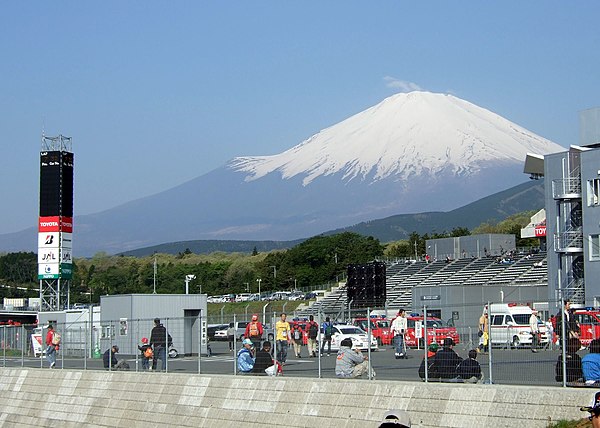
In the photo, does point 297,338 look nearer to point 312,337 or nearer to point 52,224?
point 312,337

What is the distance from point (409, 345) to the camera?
19.1 m

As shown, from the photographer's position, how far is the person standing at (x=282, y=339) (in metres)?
23.6

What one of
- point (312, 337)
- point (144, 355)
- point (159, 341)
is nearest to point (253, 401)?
point (159, 341)

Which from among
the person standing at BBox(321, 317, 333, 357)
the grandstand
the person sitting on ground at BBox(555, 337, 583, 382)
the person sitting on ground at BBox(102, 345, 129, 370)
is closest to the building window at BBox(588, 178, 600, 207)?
the grandstand

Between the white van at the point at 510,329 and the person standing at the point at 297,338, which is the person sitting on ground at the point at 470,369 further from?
the person standing at the point at 297,338

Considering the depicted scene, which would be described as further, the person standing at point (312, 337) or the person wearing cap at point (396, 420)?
the person standing at point (312, 337)

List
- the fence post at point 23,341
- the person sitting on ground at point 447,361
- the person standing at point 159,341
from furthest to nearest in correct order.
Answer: the fence post at point 23,341, the person standing at point 159,341, the person sitting on ground at point 447,361

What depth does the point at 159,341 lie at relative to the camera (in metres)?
26.4

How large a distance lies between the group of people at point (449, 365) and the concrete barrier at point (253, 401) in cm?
31

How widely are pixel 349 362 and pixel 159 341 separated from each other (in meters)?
7.56

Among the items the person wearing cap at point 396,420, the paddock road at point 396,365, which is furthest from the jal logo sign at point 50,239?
the person wearing cap at point 396,420

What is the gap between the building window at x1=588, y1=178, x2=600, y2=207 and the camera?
5506 cm

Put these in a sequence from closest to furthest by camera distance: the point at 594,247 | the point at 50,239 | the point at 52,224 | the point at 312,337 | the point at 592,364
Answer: the point at 592,364
the point at 312,337
the point at 594,247
the point at 50,239
the point at 52,224

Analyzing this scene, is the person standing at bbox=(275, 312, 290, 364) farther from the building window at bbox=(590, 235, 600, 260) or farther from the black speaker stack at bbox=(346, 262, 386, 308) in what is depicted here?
the black speaker stack at bbox=(346, 262, 386, 308)
